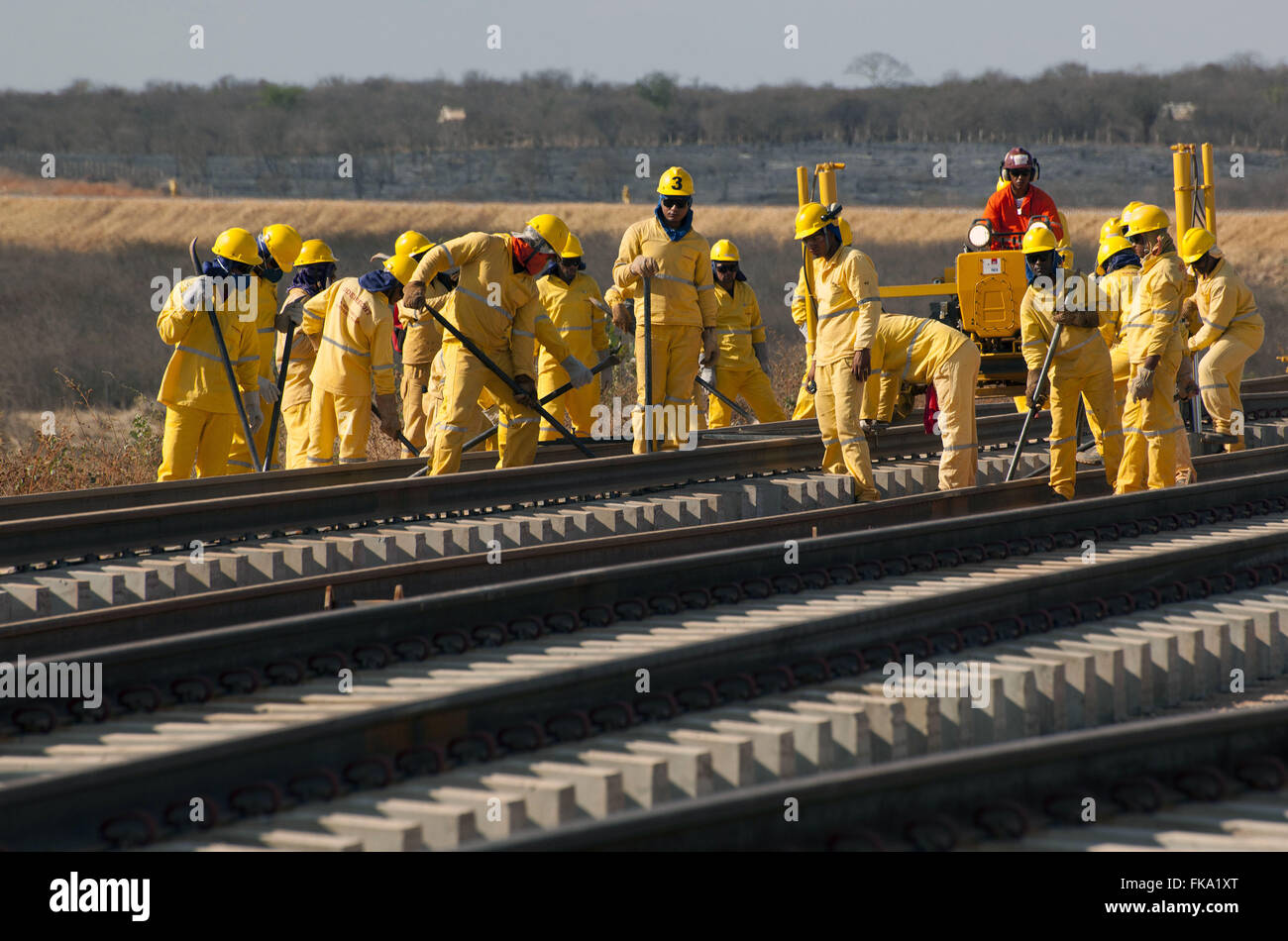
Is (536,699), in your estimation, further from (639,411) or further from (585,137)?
(585,137)

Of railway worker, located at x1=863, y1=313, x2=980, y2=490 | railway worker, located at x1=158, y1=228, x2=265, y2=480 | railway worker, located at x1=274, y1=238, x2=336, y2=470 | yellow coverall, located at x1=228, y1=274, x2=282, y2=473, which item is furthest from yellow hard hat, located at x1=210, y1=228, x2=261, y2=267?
railway worker, located at x1=863, y1=313, x2=980, y2=490

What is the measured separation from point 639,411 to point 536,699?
20.5 ft

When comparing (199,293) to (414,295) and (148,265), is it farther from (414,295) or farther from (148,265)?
(148,265)

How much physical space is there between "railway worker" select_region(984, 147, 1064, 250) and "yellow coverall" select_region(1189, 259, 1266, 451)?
2.16 metres

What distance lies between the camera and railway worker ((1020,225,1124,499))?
10.6 metres

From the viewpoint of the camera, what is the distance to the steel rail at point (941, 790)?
420cm

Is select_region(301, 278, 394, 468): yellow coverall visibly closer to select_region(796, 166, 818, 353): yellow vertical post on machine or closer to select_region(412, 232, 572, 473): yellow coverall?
select_region(412, 232, 572, 473): yellow coverall

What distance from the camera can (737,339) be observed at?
14.3m

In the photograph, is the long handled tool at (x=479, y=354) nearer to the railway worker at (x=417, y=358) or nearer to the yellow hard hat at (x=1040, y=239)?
the railway worker at (x=417, y=358)

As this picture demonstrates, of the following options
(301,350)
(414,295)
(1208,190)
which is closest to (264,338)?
(414,295)

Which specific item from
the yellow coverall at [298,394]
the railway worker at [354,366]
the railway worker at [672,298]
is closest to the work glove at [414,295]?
the railway worker at [354,366]

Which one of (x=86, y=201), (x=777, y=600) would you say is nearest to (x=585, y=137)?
(x=86, y=201)

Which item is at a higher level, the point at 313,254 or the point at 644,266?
the point at 313,254

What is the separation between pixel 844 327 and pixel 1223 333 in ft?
13.3
